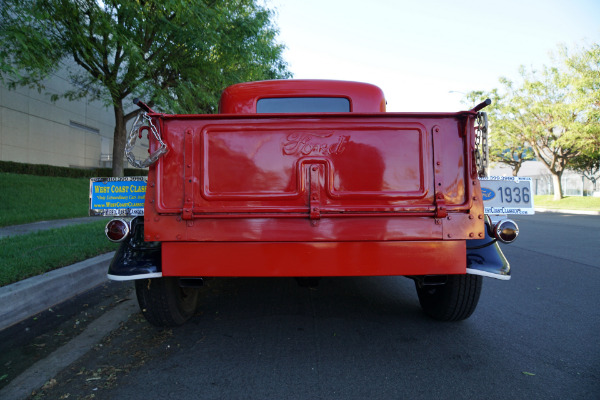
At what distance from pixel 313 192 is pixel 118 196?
1.47m

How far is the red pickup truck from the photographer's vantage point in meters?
2.62

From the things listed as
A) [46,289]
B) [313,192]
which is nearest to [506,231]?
[313,192]

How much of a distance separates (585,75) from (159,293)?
27877 mm

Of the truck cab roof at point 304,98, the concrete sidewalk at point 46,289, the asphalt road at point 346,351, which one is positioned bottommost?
the asphalt road at point 346,351

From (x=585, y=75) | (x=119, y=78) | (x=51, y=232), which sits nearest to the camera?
(x=51, y=232)

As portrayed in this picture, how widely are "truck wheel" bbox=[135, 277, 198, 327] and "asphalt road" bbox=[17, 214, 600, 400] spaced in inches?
5.6

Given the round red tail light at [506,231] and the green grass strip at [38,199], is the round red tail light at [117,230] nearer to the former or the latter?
the round red tail light at [506,231]

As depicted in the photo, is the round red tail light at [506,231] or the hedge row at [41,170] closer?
the round red tail light at [506,231]

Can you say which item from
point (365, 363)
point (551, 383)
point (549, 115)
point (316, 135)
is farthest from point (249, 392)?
point (549, 115)

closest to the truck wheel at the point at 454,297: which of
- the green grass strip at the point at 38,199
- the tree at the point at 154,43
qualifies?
the tree at the point at 154,43

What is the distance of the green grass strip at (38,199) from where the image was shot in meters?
9.90

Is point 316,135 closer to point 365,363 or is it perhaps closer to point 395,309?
point 365,363

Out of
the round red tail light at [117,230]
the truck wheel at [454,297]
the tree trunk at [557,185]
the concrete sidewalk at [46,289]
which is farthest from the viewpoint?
the tree trunk at [557,185]

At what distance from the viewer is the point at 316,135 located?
8.73 ft
